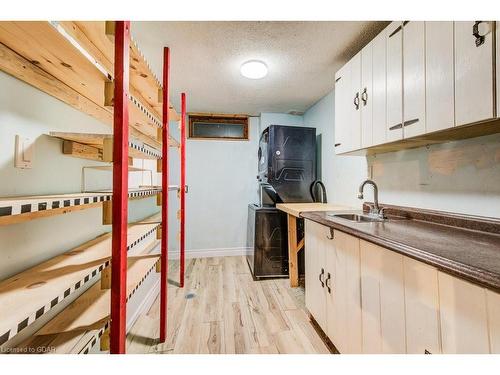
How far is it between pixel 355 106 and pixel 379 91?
10.4 inches

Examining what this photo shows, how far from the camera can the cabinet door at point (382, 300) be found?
37.6 inches

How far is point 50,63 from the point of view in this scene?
0.86 meters

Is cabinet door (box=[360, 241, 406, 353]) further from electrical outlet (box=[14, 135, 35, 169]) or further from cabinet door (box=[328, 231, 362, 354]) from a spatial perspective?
electrical outlet (box=[14, 135, 35, 169])

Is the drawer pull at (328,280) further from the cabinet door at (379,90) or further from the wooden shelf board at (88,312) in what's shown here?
the wooden shelf board at (88,312)

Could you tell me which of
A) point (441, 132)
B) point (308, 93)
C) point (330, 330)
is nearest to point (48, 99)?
point (441, 132)

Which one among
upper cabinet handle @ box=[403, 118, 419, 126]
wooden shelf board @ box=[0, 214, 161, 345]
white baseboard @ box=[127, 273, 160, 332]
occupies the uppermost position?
upper cabinet handle @ box=[403, 118, 419, 126]

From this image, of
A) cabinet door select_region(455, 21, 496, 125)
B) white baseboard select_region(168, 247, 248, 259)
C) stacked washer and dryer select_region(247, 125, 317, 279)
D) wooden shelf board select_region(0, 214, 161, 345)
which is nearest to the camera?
wooden shelf board select_region(0, 214, 161, 345)

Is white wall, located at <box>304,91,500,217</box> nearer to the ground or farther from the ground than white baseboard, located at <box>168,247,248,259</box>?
farther from the ground

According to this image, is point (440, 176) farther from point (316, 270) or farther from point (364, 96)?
point (316, 270)

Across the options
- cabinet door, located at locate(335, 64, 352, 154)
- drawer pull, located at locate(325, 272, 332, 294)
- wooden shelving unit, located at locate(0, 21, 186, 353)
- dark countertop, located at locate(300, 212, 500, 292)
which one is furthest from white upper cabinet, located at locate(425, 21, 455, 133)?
wooden shelving unit, located at locate(0, 21, 186, 353)

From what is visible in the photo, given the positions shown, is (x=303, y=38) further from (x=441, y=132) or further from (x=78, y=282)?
(x=78, y=282)

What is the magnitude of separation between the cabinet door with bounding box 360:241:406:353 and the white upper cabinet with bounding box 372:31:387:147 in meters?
0.80

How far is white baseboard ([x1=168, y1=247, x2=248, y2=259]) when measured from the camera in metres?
3.47

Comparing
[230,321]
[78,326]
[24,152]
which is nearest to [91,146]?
[24,152]
